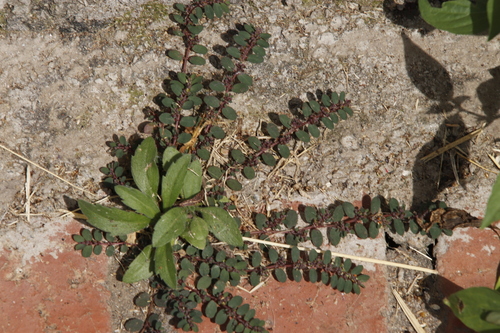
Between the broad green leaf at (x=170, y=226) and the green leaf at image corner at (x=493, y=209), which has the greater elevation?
the green leaf at image corner at (x=493, y=209)

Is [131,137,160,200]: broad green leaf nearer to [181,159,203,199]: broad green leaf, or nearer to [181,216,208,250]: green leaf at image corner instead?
[181,159,203,199]: broad green leaf

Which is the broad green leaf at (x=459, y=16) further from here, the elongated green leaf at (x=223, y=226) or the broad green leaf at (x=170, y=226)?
the broad green leaf at (x=170, y=226)

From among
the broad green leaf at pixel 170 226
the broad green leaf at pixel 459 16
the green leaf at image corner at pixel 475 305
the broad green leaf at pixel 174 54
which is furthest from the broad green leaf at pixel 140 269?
the broad green leaf at pixel 459 16

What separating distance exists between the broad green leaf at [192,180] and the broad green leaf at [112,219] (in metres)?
0.28

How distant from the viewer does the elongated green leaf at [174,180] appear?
2369 mm

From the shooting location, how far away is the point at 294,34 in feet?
9.45

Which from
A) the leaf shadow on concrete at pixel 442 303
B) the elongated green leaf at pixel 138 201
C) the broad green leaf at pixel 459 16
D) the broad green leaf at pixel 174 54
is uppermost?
the broad green leaf at pixel 459 16

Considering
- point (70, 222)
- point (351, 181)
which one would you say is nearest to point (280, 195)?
point (351, 181)

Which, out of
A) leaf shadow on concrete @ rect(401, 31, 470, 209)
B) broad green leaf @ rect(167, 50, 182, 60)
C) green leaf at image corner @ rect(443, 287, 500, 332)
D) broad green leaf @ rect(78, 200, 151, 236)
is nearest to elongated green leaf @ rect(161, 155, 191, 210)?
broad green leaf @ rect(78, 200, 151, 236)

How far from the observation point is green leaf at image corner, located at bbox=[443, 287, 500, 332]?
219cm

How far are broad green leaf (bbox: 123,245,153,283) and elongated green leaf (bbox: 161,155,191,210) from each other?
308 millimetres

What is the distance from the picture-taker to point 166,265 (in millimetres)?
2311

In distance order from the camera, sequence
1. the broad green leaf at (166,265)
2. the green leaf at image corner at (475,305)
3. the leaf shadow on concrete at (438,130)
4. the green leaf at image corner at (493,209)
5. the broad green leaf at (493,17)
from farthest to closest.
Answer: the leaf shadow on concrete at (438,130) < the broad green leaf at (166,265) < the green leaf at image corner at (475,305) < the broad green leaf at (493,17) < the green leaf at image corner at (493,209)

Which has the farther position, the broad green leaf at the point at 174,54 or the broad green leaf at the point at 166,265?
the broad green leaf at the point at 174,54
